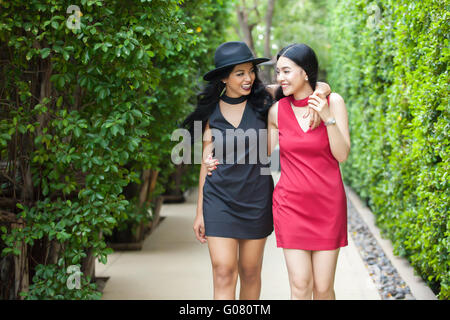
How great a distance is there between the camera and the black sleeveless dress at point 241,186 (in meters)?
3.62

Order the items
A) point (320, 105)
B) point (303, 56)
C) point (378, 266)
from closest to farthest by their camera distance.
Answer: point (320, 105)
point (303, 56)
point (378, 266)

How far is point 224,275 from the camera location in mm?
3615

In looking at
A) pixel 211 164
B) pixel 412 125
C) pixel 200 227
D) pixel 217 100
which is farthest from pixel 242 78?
pixel 412 125

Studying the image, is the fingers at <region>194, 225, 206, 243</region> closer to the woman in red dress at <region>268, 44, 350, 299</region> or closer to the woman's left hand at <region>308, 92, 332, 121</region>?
the woman in red dress at <region>268, 44, 350, 299</region>

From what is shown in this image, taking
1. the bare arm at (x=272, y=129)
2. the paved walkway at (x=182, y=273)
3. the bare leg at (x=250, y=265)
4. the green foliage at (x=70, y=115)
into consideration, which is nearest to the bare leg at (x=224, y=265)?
the bare leg at (x=250, y=265)

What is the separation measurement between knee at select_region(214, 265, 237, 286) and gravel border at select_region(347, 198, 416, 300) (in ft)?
7.84

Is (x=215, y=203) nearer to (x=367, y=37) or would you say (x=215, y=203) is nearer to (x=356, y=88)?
(x=367, y=37)

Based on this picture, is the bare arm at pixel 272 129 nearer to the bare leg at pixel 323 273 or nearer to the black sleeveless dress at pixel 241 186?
the black sleeveless dress at pixel 241 186

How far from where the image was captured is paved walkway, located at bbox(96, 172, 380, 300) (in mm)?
5605

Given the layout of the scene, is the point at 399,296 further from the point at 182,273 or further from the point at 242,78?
the point at 242,78

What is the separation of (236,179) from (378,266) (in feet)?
12.3

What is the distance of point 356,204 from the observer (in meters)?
11.4

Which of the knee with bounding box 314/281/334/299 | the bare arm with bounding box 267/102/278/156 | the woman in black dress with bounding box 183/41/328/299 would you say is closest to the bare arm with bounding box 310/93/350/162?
the bare arm with bounding box 267/102/278/156

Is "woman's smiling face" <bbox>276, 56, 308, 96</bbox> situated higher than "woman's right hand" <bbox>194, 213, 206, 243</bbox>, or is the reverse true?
"woman's smiling face" <bbox>276, 56, 308, 96</bbox>
